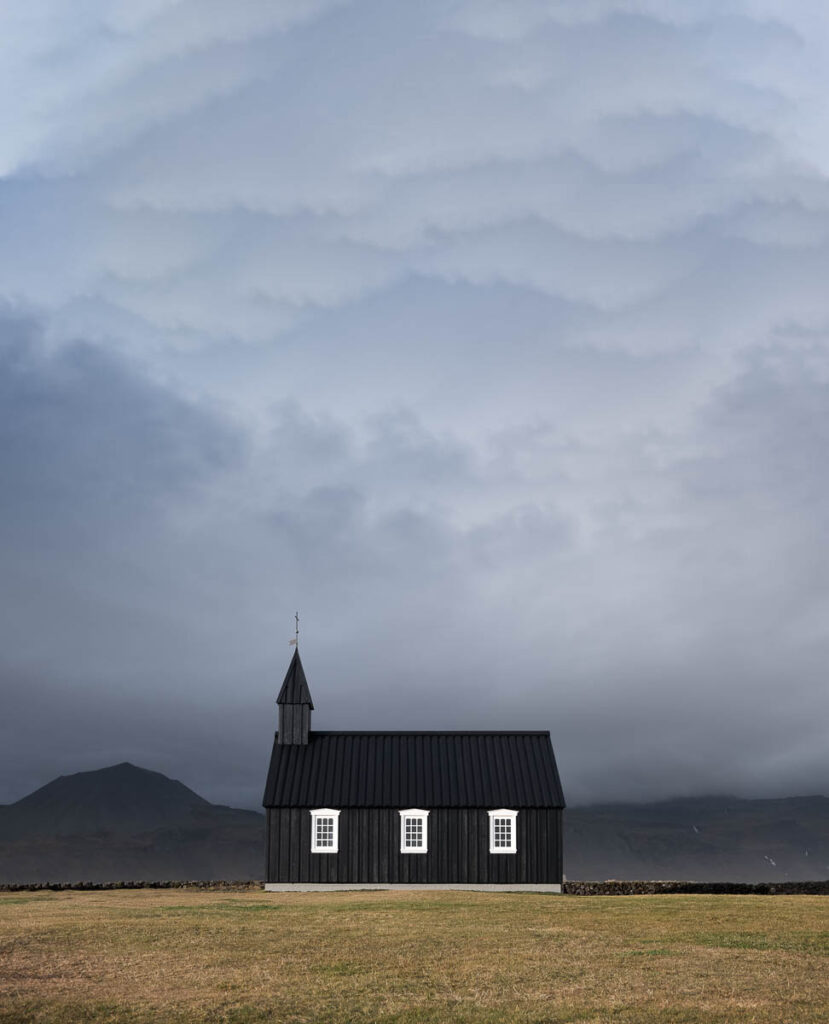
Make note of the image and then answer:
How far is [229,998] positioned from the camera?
21312mm

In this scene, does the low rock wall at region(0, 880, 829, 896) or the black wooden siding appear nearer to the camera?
the low rock wall at region(0, 880, 829, 896)

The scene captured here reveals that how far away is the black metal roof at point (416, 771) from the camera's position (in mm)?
55625

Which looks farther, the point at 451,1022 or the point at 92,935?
the point at 92,935

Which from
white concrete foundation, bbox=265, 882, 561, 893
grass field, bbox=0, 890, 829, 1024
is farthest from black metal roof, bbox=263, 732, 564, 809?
grass field, bbox=0, 890, 829, 1024

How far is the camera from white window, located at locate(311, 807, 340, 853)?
2168 inches

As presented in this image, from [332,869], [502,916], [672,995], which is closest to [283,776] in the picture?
[332,869]

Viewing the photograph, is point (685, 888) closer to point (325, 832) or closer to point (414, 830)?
point (414, 830)

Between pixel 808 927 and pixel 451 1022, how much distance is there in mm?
17079

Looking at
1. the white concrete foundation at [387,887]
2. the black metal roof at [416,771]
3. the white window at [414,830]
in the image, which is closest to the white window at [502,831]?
the black metal roof at [416,771]

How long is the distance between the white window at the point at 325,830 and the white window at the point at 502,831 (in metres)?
7.53

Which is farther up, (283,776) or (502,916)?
(283,776)

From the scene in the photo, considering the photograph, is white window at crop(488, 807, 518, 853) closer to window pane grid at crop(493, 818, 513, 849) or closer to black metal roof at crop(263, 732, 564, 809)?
window pane grid at crop(493, 818, 513, 849)

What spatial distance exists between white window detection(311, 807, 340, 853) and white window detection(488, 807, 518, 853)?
7529 mm

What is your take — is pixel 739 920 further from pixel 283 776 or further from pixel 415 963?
pixel 283 776
